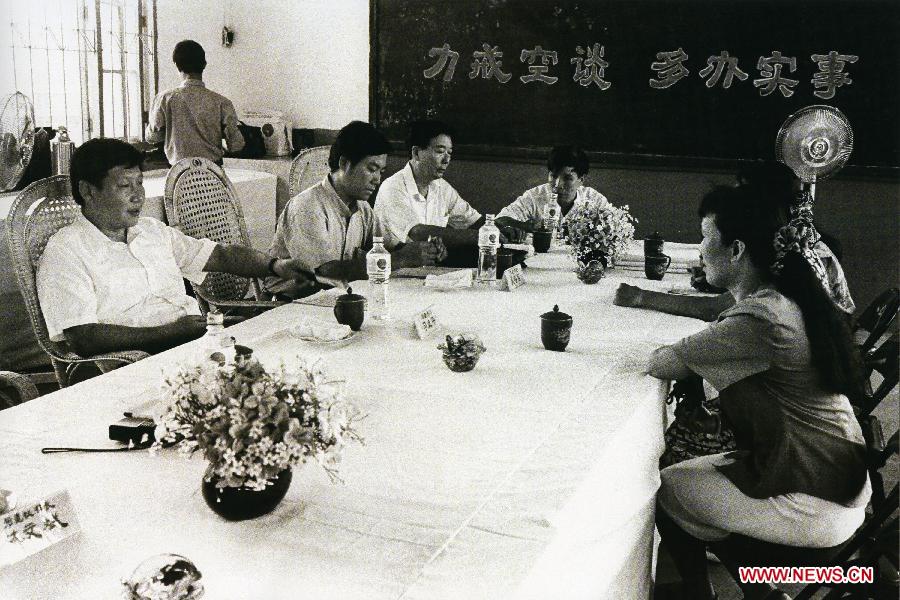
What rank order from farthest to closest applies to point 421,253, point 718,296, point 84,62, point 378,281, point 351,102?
point 351,102 → point 84,62 → point 421,253 → point 718,296 → point 378,281

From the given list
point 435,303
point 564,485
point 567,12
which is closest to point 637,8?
point 567,12

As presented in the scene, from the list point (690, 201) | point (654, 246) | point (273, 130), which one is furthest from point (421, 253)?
point (273, 130)

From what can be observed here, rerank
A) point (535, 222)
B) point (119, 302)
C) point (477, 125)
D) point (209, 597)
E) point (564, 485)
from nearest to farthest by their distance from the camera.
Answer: point (209, 597) → point (564, 485) → point (119, 302) → point (535, 222) → point (477, 125)

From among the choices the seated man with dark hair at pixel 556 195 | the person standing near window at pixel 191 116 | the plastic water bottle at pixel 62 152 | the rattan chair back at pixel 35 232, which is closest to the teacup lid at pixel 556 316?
the rattan chair back at pixel 35 232

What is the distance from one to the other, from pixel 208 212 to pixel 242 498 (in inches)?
84.8

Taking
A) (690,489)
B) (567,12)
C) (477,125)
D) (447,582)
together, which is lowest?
(690,489)

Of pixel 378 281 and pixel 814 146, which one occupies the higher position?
pixel 814 146

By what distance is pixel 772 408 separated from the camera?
1.90 metres

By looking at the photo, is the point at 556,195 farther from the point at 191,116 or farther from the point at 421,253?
the point at 191,116

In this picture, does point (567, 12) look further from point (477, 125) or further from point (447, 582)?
point (447, 582)

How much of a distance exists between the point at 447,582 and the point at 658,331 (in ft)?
4.87

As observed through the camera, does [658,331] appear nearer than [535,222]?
Yes

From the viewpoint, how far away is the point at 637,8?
5.03 m

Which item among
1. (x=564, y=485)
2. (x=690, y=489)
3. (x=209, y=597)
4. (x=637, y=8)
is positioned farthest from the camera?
(x=637, y=8)
